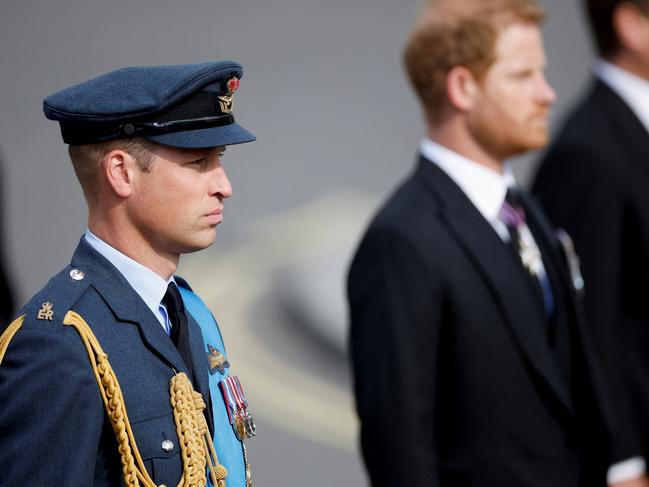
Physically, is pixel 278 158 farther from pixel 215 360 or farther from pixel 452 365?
pixel 215 360

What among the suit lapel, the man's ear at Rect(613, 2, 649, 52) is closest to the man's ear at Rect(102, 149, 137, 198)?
the suit lapel

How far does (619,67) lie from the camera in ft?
18.5

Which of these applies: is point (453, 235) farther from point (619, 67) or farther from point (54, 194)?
point (54, 194)

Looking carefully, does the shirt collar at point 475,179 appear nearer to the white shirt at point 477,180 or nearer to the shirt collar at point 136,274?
the white shirt at point 477,180

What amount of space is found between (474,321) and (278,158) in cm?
704

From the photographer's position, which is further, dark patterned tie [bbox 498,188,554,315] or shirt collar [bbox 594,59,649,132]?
shirt collar [bbox 594,59,649,132]

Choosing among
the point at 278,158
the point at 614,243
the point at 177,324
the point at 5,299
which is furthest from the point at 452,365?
the point at 278,158

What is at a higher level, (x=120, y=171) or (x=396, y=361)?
(x=120, y=171)

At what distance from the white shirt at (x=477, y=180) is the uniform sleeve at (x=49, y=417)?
6.55ft

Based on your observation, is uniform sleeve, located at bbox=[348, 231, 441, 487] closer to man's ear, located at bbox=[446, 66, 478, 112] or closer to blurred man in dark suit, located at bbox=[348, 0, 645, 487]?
blurred man in dark suit, located at bbox=[348, 0, 645, 487]

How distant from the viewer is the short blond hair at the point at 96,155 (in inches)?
119

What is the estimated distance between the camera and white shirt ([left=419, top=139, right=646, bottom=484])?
4.65 meters

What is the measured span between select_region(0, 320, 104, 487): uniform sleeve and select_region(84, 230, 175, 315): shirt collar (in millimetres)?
225

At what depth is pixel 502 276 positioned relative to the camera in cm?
445
